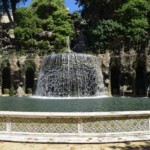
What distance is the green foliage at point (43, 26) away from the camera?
156 ft

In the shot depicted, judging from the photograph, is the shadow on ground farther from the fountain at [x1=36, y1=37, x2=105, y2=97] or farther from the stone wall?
the stone wall

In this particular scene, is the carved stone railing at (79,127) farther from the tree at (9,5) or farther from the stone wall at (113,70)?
Result: the tree at (9,5)

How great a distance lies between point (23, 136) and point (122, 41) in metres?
A: 36.9

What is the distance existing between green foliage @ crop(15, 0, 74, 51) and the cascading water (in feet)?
34.4

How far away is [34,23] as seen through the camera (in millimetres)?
48344

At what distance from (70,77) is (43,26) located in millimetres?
16214

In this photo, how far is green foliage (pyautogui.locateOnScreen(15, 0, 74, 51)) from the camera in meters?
47.6

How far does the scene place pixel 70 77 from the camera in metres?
36.3

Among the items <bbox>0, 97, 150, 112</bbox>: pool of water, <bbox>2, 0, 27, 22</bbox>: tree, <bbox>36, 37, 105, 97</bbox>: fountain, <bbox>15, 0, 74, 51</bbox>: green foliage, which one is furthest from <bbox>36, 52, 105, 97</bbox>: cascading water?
<bbox>2, 0, 27, 22</bbox>: tree

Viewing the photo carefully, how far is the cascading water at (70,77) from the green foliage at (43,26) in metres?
10.5

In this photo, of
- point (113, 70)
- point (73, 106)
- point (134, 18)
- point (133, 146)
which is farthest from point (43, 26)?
point (133, 146)

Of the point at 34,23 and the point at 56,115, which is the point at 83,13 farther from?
the point at 56,115

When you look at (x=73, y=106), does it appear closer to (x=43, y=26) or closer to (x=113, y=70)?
(x=113, y=70)

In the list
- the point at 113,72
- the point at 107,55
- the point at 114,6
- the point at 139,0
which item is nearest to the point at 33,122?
the point at 107,55
